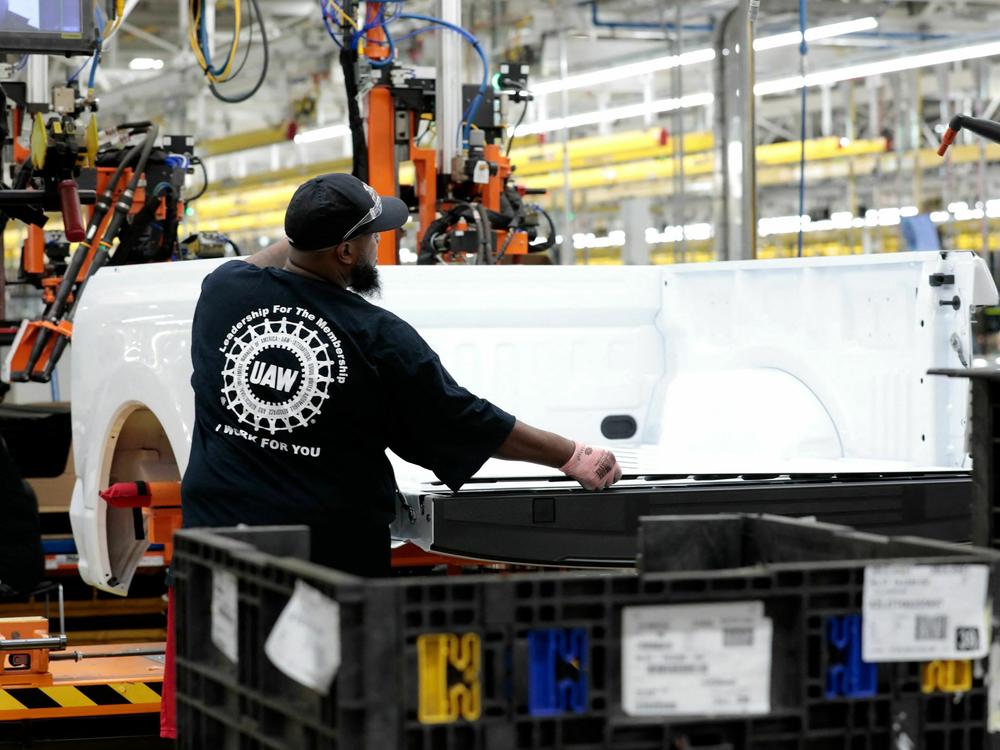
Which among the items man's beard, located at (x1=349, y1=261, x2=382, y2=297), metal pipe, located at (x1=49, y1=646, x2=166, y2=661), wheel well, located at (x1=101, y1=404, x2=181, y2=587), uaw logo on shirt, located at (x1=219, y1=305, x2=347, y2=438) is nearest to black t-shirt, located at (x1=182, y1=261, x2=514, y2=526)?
uaw logo on shirt, located at (x1=219, y1=305, x2=347, y2=438)

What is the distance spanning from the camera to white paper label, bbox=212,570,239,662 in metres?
1.76

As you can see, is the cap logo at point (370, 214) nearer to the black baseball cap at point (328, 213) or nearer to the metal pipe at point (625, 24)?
the black baseball cap at point (328, 213)

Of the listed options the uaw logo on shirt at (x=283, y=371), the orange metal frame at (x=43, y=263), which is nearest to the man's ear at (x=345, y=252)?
the uaw logo on shirt at (x=283, y=371)

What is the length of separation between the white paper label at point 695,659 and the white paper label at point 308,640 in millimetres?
304

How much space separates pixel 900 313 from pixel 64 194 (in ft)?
10.0

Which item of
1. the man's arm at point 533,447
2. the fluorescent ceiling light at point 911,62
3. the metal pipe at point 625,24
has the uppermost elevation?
the metal pipe at point 625,24

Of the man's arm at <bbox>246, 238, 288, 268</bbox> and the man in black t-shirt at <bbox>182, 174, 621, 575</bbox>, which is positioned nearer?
the man in black t-shirt at <bbox>182, 174, 621, 575</bbox>

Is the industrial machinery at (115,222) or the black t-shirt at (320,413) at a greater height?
the industrial machinery at (115,222)

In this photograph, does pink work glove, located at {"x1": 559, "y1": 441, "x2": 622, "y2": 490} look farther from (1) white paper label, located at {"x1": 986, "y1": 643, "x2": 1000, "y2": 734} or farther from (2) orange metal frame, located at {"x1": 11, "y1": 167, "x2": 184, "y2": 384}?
(2) orange metal frame, located at {"x1": 11, "y1": 167, "x2": 184, "y2": 384}

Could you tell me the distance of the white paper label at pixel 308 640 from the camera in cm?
153

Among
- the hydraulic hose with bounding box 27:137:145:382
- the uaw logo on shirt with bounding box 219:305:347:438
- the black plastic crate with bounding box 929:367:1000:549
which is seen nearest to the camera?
the black plastic crate with bounding box 929:367:1000:549

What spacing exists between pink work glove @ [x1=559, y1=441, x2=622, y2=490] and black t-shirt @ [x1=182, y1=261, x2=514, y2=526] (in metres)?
0.24

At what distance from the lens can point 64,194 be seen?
18.2 ft

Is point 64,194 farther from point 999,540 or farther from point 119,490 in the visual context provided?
point 999,540
